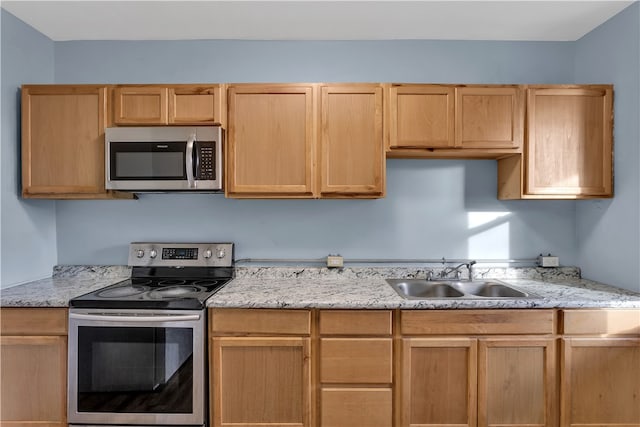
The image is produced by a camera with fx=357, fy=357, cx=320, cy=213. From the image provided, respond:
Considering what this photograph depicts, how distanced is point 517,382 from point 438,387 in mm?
416

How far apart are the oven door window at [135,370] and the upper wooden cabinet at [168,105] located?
1.21 meters

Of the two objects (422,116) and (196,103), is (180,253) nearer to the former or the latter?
(196,103)

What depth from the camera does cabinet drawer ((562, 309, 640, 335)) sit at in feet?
6.10

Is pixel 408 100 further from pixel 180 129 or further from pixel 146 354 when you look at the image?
pixel 146 354

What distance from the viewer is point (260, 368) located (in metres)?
1.88

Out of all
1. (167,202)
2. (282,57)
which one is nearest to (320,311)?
(167,202)

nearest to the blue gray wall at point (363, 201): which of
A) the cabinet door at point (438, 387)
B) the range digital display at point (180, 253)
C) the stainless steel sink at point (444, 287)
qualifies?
the range digital display at point (180, 253)

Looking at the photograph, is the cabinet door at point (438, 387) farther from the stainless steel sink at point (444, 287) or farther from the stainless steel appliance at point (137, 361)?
the stainless steel appliance at point (137, 361)

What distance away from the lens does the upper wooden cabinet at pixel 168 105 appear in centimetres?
216

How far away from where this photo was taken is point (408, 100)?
2158 mm

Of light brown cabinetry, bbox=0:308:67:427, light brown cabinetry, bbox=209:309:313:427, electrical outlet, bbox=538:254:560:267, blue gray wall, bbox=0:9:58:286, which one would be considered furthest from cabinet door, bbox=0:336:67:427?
electrical outlet, bbox=538:254:560:267

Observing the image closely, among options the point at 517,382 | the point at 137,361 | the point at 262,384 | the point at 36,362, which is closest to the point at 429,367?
the point at 517,382

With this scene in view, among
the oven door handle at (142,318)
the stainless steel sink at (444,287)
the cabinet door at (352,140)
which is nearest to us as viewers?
the oven door handle at (142,318)

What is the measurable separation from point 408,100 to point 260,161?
968 mm
